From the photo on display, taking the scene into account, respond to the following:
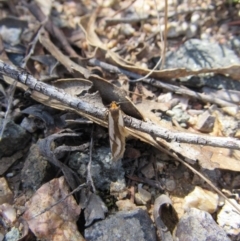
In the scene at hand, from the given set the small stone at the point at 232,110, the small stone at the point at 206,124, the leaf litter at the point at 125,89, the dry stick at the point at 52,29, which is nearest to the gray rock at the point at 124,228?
the leaf litter at the point at 125,89

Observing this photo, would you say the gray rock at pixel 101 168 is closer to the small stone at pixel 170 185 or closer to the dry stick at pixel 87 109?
the dry stick at pixel 87 109

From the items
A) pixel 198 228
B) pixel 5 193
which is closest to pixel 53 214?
pixel 5 193

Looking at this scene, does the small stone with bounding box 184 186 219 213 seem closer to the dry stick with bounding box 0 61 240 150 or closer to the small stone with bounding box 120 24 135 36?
the dry stick with bounding box 0 61 240 150

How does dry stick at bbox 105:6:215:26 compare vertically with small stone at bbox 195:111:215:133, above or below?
above

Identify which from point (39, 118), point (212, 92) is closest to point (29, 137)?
point (39, 118)

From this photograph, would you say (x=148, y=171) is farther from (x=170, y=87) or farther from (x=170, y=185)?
(x=170, y=87)

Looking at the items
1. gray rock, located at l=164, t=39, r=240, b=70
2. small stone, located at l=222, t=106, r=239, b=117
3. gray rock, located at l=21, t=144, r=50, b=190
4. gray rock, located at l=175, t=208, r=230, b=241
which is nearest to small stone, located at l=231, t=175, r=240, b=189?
gray rock, located at l=175, t=208, r=230, b=241
